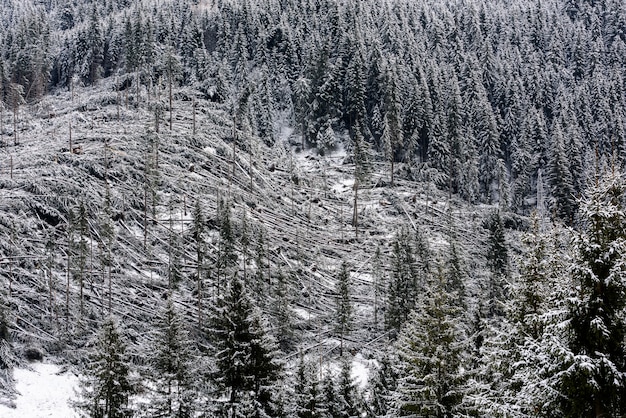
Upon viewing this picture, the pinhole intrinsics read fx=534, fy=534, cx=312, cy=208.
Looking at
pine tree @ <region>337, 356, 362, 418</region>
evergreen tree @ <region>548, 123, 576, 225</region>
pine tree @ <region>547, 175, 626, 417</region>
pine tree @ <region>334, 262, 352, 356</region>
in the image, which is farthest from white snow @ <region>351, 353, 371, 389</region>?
evergreen tree @ <region>548, 123, 576, 225</region>

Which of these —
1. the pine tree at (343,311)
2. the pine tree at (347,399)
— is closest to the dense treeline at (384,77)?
the pine tree at (343,311)

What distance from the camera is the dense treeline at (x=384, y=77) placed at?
100188 mm

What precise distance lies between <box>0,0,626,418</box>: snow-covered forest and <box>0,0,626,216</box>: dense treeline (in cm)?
68

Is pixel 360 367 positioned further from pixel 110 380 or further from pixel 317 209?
pixel 317 209

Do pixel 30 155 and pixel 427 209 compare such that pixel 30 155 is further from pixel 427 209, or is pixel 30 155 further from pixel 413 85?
pixel 413 85

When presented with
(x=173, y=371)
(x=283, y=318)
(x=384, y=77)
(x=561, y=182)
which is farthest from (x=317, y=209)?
(x=173, y=371)

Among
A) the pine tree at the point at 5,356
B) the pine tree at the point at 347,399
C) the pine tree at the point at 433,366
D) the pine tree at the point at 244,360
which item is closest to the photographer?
the pine tree at the point at 433,366

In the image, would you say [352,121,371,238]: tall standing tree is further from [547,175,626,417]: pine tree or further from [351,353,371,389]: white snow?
[547,175,626,417]: pine tree

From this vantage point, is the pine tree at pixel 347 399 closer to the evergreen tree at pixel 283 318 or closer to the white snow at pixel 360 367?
the white snow at pixel 360 367

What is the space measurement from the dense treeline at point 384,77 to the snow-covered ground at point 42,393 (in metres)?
62.1

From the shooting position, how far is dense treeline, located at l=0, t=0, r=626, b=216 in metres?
100

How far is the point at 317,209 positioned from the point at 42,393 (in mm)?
49243

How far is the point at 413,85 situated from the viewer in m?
106

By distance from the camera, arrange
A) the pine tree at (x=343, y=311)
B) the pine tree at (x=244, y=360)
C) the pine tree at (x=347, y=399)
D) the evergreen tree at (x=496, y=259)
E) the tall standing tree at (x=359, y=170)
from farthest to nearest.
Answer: the tall standing tree at (x=359, y=170) < the evergreen tree at (x=496, y=259) < the pine tree at (x=343, y=311) < the pine tree at (x=347, y=399) < the pine tree at (x=244, y=360)
